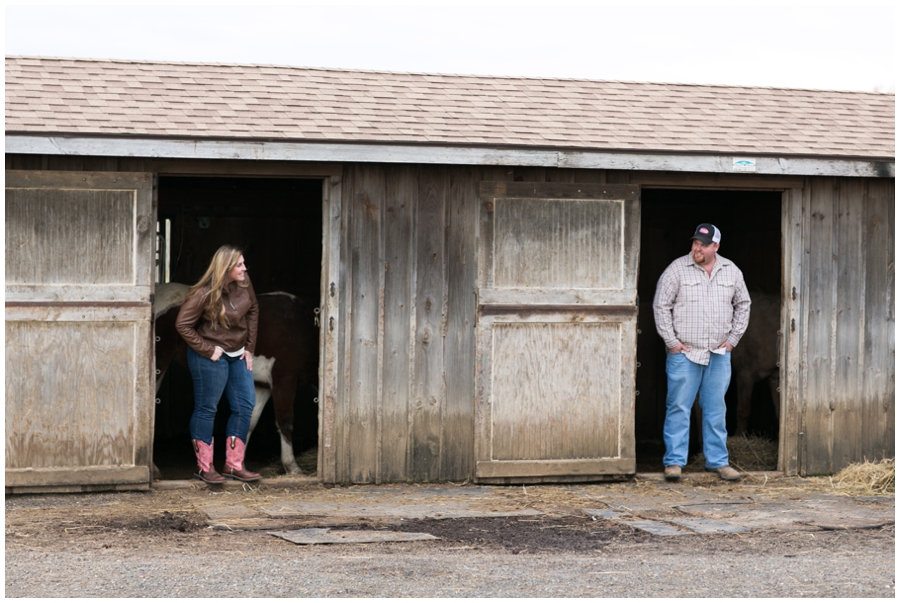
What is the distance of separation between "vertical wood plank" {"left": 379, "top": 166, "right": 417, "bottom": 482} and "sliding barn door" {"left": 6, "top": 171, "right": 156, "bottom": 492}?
154 centimetres

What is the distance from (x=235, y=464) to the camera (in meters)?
7.94

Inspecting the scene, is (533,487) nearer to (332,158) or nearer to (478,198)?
(478,198)

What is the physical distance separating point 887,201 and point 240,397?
4869 millimetres

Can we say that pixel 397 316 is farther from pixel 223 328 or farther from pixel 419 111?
pixel 419 111

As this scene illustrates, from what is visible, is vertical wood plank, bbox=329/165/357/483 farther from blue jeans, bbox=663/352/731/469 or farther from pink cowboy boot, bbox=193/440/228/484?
blue jeans, bbox=663/352/731/469

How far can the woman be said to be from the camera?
765 cm

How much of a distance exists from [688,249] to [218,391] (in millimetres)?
5376

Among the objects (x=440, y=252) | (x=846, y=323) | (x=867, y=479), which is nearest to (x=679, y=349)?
(x=846, y=323)

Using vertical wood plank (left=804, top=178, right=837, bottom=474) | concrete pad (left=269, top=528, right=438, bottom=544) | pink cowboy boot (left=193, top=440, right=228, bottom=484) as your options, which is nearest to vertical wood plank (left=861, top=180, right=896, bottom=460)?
vertical wood plank (left=804, top=178, right=837, bottom=474)

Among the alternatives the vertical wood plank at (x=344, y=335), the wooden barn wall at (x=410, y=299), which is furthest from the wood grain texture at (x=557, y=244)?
the vertical wood plank at (x=344, y=335)

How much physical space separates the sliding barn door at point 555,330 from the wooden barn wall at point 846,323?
4.49 feet

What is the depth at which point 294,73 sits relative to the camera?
29.4 feet

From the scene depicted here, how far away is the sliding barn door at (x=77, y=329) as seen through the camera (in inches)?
292

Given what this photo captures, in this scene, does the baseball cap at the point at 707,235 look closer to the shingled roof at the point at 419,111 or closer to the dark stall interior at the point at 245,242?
the shingled roof at the point at 419,111
